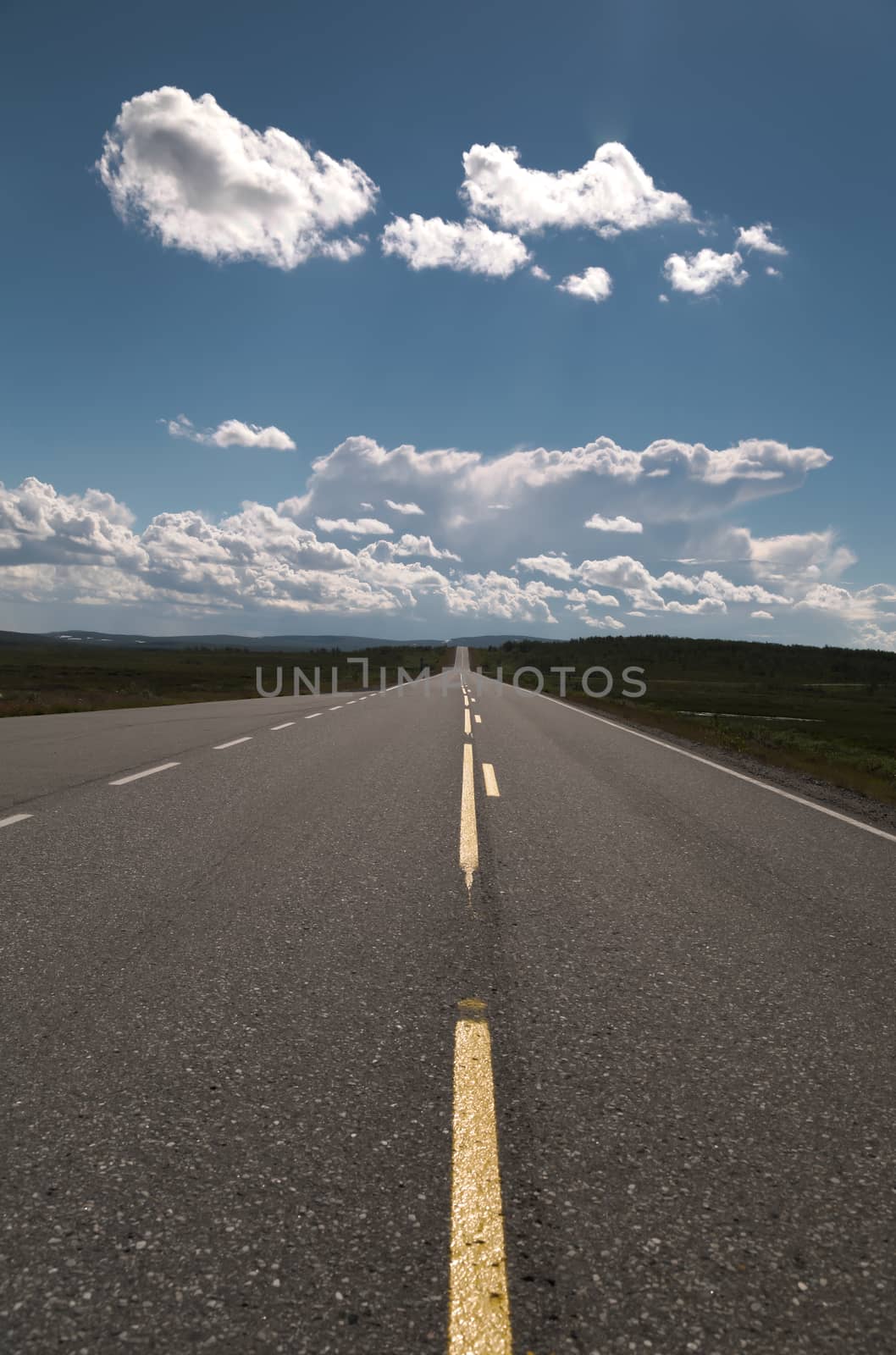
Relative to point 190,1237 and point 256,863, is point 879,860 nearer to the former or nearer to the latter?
point 256,863

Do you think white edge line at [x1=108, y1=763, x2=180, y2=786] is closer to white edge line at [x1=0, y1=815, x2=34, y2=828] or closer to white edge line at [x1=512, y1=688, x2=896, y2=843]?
white edge line at [x1=0, y1=815, x2=34, y2=828]

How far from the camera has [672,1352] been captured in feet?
6.59

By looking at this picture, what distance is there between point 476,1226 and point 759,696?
66921 millimetres

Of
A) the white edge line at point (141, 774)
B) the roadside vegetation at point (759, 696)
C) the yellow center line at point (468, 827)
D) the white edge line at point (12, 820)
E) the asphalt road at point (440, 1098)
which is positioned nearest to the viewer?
the asphalt road at point (440, 1098)

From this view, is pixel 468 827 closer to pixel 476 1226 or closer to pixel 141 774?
pixel 141 774

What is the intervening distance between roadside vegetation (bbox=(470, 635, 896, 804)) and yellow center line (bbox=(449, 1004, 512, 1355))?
11152mm

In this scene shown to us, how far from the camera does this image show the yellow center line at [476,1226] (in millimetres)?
2049

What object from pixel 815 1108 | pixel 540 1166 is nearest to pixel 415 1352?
pixel 540 1166

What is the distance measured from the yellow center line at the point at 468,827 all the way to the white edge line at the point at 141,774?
160 inches

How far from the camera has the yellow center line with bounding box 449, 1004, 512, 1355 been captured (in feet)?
Result: 6.72

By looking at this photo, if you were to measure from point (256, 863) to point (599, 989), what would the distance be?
3.18 meters

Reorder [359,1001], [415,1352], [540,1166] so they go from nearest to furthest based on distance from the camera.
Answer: [415,1352] < [540,1166] < [359,1001]

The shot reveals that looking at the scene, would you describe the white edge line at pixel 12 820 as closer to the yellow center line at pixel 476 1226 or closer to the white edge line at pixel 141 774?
the white edge line at pixel 141 774

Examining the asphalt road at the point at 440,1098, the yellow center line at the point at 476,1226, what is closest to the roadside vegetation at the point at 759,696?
the asphalt road at the point at 440,1098
